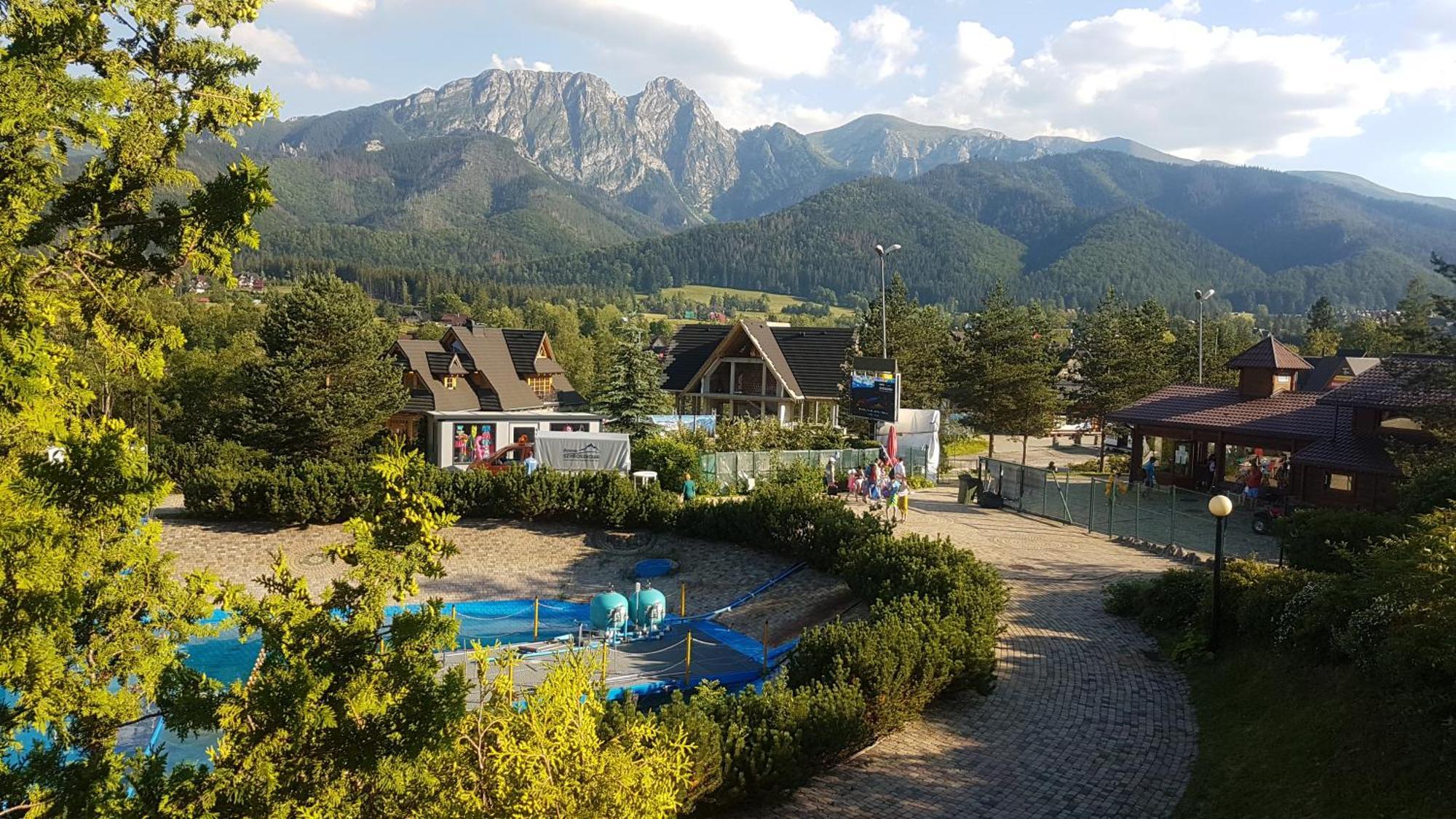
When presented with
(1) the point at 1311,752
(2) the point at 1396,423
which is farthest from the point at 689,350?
(1) the point at 1311,752

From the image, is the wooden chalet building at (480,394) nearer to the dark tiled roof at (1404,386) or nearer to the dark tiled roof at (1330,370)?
the dark tiled roof at (1404,386)

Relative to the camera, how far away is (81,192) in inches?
255

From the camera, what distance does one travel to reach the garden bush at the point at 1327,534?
1582 centimetres

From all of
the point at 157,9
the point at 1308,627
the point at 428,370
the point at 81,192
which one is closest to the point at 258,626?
the point at 81,192

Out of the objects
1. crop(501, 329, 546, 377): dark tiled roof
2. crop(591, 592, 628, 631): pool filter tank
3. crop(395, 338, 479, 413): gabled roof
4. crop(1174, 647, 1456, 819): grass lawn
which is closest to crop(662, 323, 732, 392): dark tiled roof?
crop(501, 329, 546, 377): dark tiled roof

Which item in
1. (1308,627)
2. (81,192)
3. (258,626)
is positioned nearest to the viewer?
(258,626)

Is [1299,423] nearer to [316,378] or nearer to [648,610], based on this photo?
[648,610]

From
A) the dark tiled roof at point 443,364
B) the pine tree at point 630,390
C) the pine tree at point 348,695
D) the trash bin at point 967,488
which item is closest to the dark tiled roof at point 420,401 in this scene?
the dark tiled roof at point 443,364

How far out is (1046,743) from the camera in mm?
11383

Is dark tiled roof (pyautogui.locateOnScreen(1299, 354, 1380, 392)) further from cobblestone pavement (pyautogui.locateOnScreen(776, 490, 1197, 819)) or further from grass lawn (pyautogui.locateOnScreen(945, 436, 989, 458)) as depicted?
cobblestone pavement (pyautogui.locateOnScreen(776, 490, 1197, 819))

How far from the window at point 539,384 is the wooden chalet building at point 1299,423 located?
3097cm

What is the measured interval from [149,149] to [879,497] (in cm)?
2321

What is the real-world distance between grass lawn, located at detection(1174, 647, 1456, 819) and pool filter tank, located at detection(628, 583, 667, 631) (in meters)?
10.6

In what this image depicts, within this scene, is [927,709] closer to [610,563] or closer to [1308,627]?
[1308,627]
